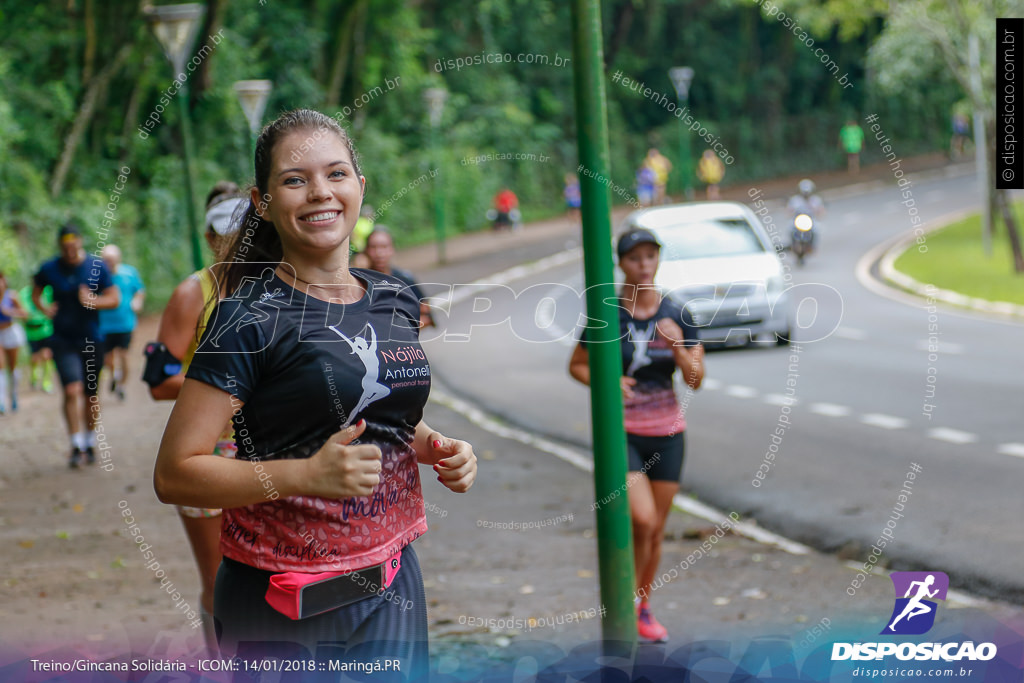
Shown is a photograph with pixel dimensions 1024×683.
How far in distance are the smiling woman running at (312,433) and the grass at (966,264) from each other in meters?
18.7

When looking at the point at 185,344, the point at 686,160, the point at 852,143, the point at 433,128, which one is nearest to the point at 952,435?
the point at 185,344

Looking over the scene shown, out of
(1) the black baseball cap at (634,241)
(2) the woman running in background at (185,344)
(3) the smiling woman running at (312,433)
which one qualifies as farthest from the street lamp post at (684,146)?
(3) the smiling woman running at (312,433)

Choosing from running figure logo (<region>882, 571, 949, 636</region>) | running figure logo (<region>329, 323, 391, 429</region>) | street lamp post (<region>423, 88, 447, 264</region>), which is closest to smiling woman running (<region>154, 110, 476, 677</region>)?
running figure logo (<region>329, 323, 391, 429</region>)

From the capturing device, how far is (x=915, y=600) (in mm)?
4984

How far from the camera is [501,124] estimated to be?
36.4m

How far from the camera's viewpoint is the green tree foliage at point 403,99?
22094 mm

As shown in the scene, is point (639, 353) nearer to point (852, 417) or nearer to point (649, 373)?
point (649, 373)

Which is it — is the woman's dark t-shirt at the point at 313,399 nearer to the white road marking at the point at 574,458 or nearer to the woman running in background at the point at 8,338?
the white road marking at the point at 574,458

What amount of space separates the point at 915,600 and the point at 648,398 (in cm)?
135

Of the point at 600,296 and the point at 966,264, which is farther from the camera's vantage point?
the point at 966,264

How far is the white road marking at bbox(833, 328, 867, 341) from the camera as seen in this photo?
17164 mm

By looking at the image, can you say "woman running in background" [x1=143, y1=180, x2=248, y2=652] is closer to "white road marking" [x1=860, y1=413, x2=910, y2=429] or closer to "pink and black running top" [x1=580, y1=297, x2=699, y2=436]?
"pink and black running top" [x1=580, y1=297, x2=699, y2=436]

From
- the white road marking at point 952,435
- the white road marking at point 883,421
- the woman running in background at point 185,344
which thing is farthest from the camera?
the white road marking at point 883,421

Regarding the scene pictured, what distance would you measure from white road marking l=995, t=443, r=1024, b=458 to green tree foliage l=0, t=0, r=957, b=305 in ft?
16.2
